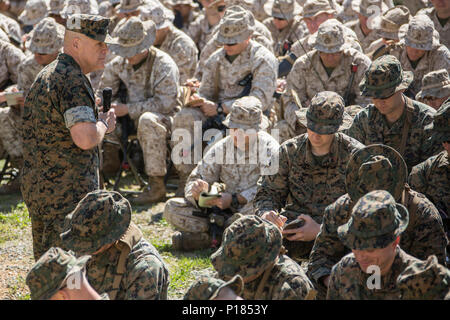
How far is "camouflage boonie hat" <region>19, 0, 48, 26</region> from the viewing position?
1176 centimetres

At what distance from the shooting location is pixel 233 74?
8.83 metres

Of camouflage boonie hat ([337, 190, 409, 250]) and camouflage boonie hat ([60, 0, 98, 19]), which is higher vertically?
camouflage boonie hat ([337, 190, 409, 250])

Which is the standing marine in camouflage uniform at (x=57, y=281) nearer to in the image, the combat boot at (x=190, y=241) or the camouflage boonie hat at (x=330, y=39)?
the combat boot at (x=190, y=241)

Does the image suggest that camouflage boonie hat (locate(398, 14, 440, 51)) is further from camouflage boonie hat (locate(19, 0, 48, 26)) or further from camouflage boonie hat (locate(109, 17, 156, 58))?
camouflage boonie hat (locate(19, 0, 48, 26))

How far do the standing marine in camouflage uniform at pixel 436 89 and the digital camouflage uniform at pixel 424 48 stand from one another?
977 millimetres

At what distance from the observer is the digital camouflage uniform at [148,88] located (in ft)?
29.8

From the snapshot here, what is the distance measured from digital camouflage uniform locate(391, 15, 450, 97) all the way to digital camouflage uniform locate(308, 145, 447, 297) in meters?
3.76

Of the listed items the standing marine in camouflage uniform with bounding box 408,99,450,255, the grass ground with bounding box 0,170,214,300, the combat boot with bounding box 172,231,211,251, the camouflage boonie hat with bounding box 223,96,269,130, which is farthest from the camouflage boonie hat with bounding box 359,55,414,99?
the combat boot with bounding box 172,231,211,251

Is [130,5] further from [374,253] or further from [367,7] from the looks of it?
[374,253]

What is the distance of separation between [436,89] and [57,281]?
4836mm
